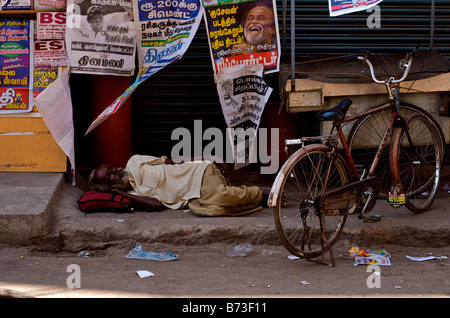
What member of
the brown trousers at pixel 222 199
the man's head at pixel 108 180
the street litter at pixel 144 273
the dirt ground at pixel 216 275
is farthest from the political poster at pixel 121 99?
the street litter at pixel 144 273

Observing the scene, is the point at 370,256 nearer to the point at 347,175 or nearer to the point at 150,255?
the point at 347,175

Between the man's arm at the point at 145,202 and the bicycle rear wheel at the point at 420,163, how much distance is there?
1910 millimetres

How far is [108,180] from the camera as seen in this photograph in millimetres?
4945

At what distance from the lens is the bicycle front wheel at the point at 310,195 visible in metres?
3.80

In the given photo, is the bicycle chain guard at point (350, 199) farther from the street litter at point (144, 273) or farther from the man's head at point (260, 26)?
the man's head at point (260, 26)

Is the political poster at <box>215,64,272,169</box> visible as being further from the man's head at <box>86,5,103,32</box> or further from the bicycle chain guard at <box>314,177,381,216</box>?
the bicycle chain guard at <box>314,177,381,216</box>

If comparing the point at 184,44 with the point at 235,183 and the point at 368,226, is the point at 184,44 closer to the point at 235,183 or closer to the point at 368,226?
the point at 235,183

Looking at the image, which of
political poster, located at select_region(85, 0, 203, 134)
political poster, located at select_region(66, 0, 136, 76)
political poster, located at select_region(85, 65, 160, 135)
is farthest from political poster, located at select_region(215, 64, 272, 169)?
political poster, located at select_region(66, 0, 136, 76)
